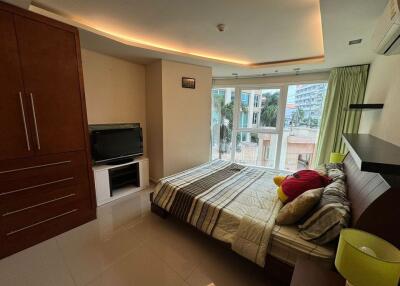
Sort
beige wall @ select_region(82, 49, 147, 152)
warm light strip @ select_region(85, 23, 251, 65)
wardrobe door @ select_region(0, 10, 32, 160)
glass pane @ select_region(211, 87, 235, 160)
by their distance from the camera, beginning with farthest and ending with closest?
glass pane @ select_region(211, 87, 235, 160)
beige wall @ select_region(82, 49, 147, 152)
warm light strip @ select_region(85, 23, 251, 65)
wardrobe door @ select_region(0, 10, 32, 160)

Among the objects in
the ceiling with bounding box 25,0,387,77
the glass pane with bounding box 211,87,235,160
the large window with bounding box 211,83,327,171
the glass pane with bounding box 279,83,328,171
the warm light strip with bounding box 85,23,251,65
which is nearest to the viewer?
the ceiling with bounding box 25,0,387,77

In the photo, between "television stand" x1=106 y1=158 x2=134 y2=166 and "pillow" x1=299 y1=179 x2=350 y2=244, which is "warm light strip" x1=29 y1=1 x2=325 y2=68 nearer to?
"television stand" x1=106 y1=158 x2=134 y2=166

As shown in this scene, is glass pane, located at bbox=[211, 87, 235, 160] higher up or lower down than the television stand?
higher up

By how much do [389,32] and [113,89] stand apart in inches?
134

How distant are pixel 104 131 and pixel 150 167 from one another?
126 centimetres

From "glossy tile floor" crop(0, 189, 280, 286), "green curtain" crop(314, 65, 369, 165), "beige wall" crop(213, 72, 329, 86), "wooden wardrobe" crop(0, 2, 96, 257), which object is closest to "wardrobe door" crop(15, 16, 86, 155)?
"wooden wardrobe" crop(0, 2, 96, 257)

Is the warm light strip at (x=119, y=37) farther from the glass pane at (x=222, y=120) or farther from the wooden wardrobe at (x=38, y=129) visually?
the glass pane at (x=222, y=120)

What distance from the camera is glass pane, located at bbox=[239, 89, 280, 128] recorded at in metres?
4.16

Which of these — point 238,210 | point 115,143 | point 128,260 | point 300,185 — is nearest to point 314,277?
point 238,210

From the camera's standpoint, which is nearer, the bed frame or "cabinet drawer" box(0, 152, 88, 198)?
the bed frame

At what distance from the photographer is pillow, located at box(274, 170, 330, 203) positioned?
178 cm

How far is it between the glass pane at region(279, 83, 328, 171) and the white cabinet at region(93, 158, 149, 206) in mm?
3257

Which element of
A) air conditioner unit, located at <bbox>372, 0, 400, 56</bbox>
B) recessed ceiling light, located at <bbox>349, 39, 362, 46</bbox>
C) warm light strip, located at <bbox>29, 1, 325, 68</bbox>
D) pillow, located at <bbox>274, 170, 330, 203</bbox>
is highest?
warm light strip, located at <bbox>29, 1, 325, 68</bbox>

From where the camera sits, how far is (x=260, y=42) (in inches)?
99.3
